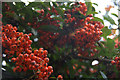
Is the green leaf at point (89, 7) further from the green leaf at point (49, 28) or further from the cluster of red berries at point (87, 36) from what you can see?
the green leaf at point (49, 28)

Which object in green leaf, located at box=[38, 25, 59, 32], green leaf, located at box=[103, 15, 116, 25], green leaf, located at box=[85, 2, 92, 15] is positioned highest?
green leaf, located at box=[85, 2, 92, 15]

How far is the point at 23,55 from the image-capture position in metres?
1.31

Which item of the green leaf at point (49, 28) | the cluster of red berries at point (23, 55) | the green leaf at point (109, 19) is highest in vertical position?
the green leaf at point (109, 19)

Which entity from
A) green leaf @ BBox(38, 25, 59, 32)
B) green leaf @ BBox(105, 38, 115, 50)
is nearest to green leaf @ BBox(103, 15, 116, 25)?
green leaf @ BBox(105, 38, 115, 50)

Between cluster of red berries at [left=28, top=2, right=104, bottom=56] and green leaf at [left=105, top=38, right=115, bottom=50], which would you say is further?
green leaf at [left=105, top=38, right=115, bottom=50]

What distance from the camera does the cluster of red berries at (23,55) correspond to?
50.6 inches

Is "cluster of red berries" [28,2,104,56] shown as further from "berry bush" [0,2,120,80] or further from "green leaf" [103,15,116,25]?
"green leaf" [103,15,116,25]

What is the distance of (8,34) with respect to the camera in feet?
4.76

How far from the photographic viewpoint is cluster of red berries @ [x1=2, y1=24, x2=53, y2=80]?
1284mm

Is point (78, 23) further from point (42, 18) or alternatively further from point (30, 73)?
point (30, 73)

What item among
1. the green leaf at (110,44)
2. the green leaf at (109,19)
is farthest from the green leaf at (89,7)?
the green leaf at (110,44)

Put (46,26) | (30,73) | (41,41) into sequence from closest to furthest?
1. (30,73)
2. (46,26)
3. (41,41)

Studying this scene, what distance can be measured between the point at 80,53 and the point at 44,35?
47cm

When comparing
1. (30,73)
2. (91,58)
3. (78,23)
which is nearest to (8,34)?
(30,73)
